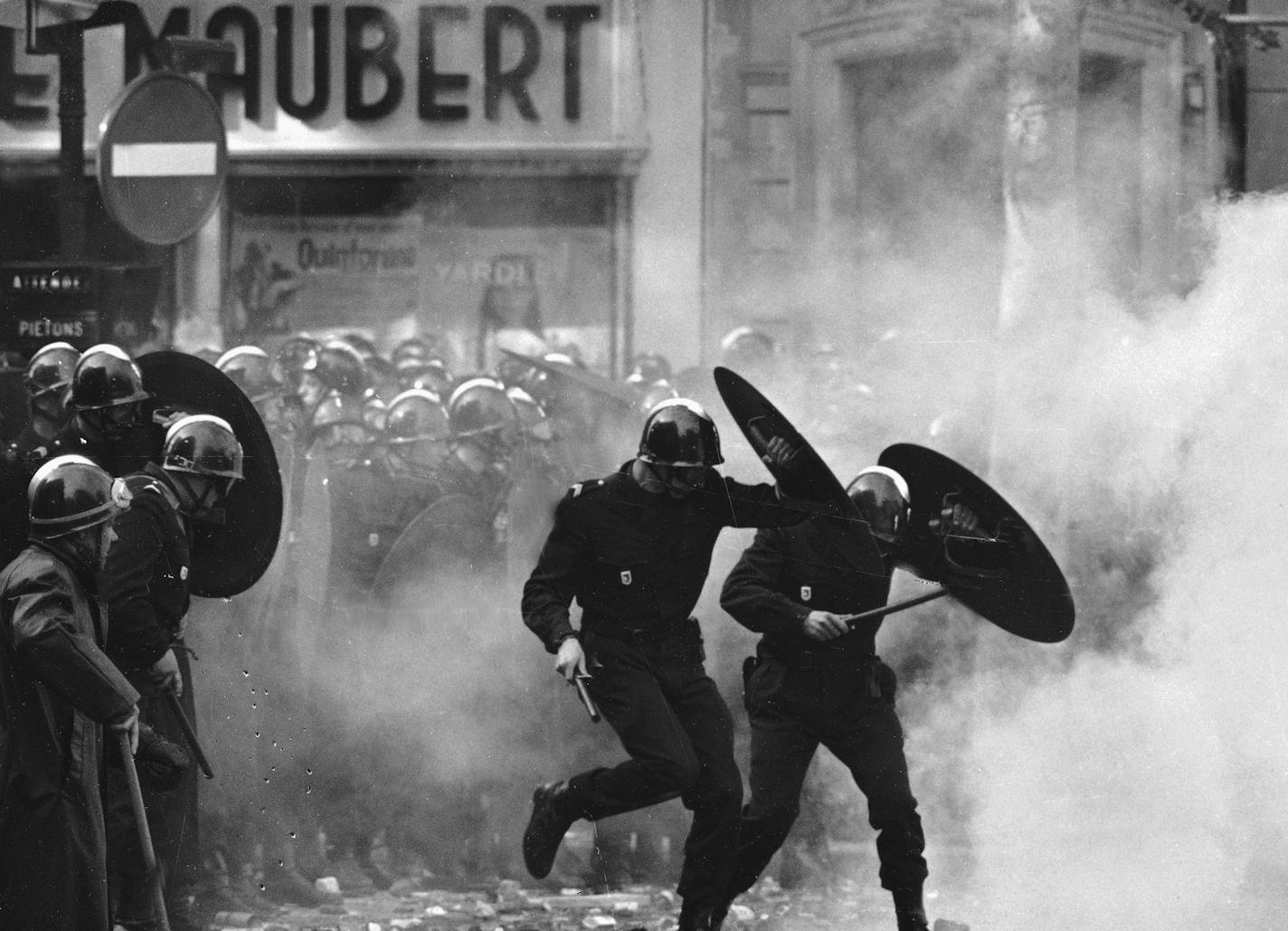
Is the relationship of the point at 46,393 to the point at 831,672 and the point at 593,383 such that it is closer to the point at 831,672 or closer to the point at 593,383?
the point at 593,383

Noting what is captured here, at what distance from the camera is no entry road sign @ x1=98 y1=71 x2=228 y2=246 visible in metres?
7.41

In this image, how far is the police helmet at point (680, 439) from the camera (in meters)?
5.92

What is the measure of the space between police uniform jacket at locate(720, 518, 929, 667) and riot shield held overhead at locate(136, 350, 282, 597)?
1482 mm

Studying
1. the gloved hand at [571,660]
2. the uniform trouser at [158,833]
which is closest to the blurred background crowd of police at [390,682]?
the uniform trouser at [158,833]

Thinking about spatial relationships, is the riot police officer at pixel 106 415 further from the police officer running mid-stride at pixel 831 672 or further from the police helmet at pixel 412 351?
the police helmet at pixel 412 351

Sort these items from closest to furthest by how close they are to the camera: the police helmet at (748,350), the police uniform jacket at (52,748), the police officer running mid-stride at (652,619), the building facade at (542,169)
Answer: the police uniform jacket at (52,748) → the police officer running mid-stride at (652,619) → the police helmet at (748,350) → the building facade at (542,169)

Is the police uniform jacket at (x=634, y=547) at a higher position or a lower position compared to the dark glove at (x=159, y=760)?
higher

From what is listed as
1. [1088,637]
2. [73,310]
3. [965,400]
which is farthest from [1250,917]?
[73,310]

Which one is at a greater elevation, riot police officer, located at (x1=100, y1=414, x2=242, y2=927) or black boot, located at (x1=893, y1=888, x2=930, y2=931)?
riot police officer, located at (x1=100, y1=414, x2=242, y2=927)

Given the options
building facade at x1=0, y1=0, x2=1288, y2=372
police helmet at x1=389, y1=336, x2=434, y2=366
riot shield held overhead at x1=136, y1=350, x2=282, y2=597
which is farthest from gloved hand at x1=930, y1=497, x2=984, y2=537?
police helmet at x1=389, y1=336, x2=434, y2=366

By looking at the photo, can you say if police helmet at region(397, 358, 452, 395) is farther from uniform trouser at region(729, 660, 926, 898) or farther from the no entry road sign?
uniform trouser at region(729, 660, 926, 898)

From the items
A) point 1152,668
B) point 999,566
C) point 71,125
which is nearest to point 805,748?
point 999,566

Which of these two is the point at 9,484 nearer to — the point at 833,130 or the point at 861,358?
the point at 861,358

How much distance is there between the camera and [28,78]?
15.1m
